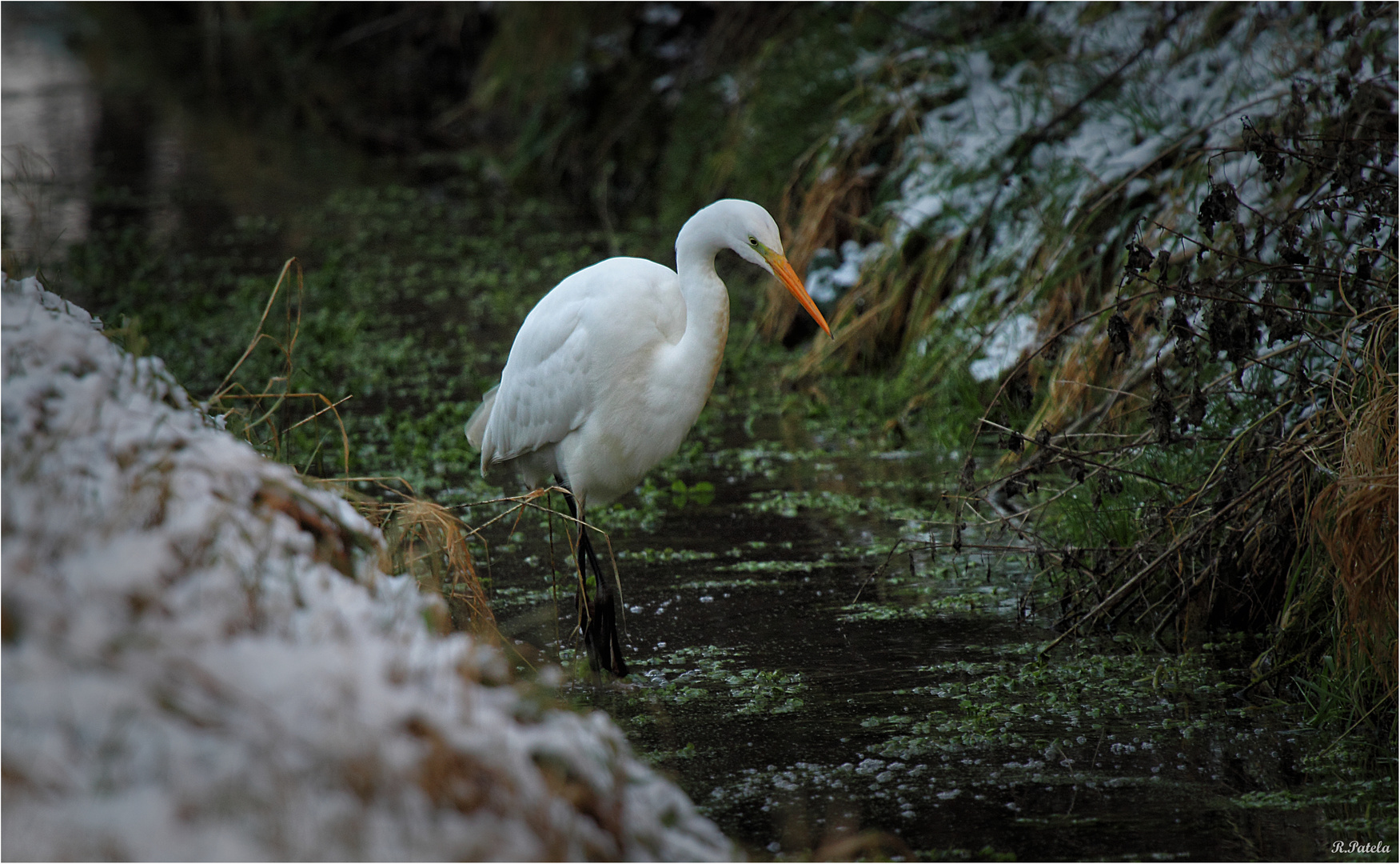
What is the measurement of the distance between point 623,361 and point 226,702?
237 cm

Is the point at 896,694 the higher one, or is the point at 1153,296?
the point at 1153,296

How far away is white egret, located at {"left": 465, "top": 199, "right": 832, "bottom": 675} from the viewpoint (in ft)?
12.3

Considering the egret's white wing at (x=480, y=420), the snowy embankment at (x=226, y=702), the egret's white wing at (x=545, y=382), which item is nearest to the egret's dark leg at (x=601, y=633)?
the egret's white wing at (x=545, y=382)

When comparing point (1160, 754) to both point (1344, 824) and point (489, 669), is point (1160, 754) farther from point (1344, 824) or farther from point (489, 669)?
point (489, 669)

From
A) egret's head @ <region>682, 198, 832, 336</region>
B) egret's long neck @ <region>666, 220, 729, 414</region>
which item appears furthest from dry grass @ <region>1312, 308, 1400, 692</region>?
egret's long neck @ <region>666, 220, 729, 414</region>

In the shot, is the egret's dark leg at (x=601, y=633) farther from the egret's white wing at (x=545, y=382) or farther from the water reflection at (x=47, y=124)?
the water reflection at (x=47, y=124)

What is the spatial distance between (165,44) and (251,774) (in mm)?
28940

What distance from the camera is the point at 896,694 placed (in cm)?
349

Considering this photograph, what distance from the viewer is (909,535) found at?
15.7ft

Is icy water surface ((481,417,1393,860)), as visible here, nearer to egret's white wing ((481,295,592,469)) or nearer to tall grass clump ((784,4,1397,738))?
tall grass clump ((784,4,1397,738))

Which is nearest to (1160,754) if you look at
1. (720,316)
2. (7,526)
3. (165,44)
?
(720,316)

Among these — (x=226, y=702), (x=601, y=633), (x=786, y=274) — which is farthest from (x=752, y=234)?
(x=226, y=702)

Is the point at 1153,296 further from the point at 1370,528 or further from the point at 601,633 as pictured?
the point at 601,633

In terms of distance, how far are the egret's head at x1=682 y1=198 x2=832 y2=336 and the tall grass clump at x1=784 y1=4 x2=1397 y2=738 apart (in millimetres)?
711
